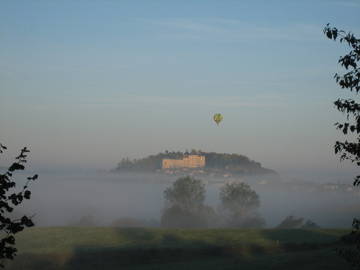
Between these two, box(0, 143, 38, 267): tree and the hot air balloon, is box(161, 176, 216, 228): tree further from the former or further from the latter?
box(0, 143, 38, 267): tree

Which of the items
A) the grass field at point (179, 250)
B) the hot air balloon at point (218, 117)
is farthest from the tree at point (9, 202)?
the hot air balloon at point (218, 117)

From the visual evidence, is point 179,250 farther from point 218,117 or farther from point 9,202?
point 218,117

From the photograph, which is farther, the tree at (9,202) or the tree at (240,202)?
the tree at (240,202)

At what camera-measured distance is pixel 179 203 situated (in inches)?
5458

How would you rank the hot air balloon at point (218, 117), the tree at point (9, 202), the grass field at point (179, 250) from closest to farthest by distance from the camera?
the tree at point (9, 202), the grass field at point (179, 250), the hot air balloon at point (218, 117)

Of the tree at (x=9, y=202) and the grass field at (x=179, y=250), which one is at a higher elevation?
the tree at (x=9, y=202)

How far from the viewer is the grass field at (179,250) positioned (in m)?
50.7

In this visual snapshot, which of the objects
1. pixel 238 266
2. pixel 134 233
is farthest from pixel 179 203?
pixel 238 266

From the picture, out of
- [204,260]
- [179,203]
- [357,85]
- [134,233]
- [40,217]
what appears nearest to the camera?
[357,85]

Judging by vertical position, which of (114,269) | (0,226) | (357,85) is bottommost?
(114,269)

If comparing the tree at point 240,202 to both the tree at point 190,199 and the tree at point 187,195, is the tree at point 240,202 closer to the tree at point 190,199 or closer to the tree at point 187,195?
the tree at point 190,199

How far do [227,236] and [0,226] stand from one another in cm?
5625

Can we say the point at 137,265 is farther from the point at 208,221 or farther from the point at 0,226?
the point at 208,221

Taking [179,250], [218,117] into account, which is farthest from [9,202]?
[218,117]
